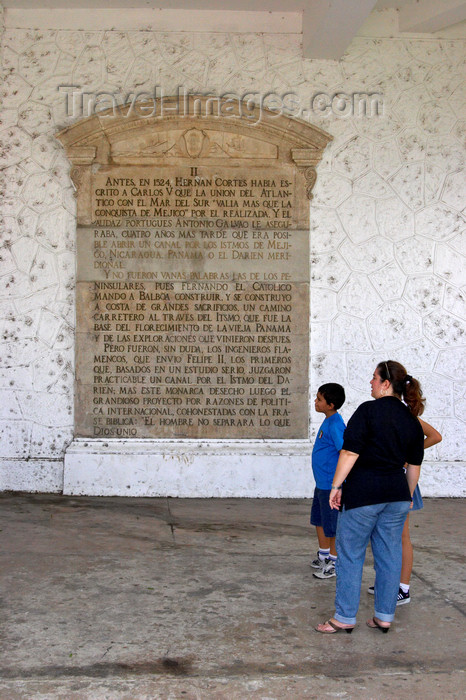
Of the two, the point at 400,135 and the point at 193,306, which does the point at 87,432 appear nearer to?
the point at 193,306

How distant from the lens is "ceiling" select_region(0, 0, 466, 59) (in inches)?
262

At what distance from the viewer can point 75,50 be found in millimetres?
6977

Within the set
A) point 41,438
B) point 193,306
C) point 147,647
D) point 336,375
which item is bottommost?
point 147,647

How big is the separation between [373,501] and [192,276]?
3.90 m

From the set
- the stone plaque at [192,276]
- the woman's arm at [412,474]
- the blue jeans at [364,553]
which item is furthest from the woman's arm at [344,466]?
the stone plaque at [192,276]

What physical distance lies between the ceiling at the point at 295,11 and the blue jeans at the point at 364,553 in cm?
473

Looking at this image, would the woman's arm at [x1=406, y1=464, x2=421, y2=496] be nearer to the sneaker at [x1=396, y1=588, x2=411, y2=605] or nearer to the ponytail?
the ponytail

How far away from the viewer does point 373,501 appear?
346 cm

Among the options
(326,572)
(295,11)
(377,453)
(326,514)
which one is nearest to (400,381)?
(377,453)

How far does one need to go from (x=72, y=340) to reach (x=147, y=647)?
407cm

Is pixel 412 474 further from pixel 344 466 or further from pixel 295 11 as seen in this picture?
pixel 295 11

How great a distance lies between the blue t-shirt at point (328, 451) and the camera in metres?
4.23

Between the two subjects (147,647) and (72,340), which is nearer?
(147,647)

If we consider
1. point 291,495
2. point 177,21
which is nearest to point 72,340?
point 291,495
